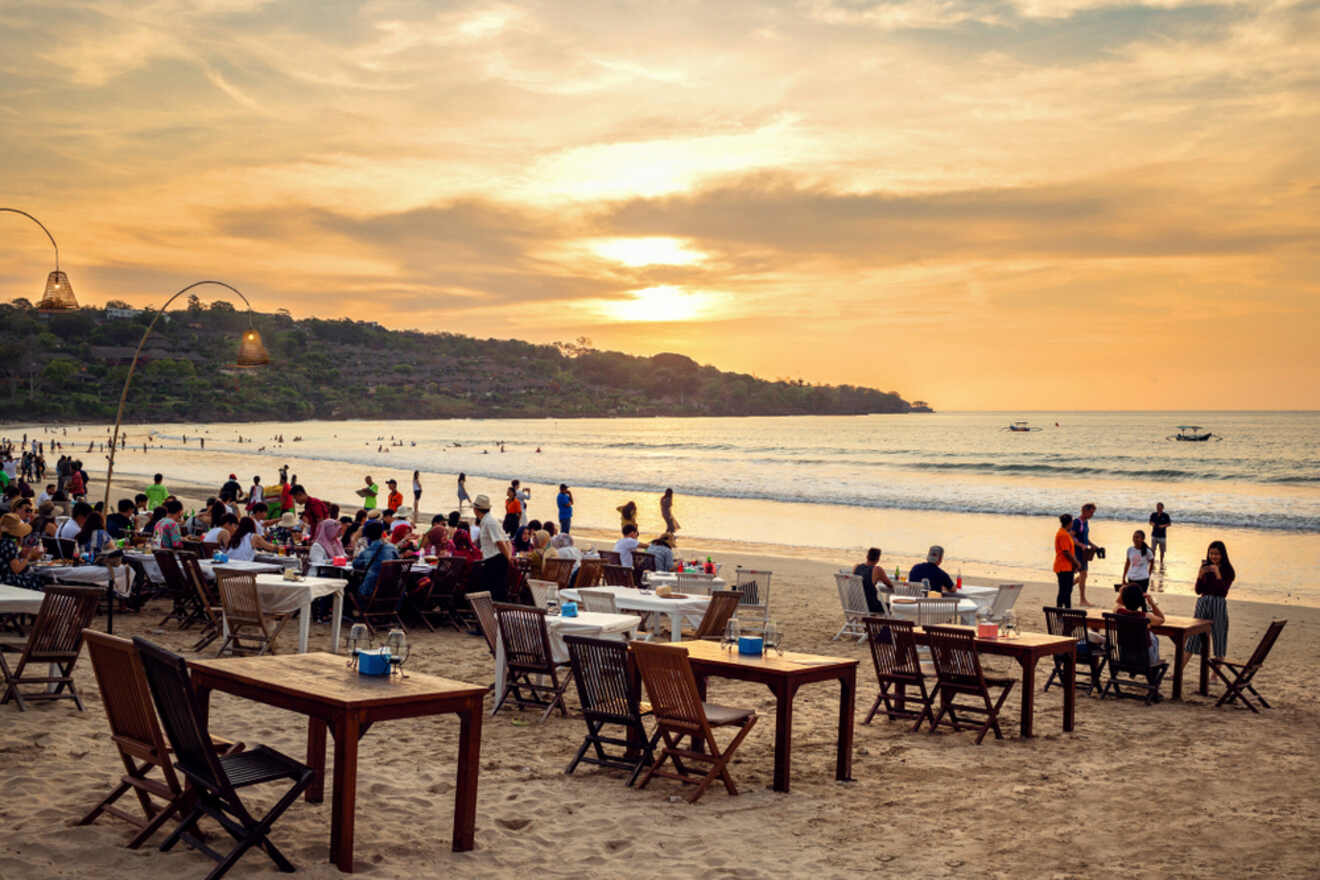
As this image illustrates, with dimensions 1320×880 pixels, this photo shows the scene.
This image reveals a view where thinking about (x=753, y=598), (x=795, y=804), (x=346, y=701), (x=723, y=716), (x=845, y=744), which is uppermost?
(x=346, y=701)

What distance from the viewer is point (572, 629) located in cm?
863

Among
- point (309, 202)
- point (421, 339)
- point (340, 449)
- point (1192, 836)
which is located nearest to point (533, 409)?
point (421, 339)

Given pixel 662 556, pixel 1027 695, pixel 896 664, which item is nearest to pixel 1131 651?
pixel 1027 695

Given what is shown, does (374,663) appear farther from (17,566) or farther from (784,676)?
(17,566)

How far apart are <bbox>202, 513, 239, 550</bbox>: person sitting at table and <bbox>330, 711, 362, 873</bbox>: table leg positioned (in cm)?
778

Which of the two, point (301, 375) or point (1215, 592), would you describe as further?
point (301, 375)

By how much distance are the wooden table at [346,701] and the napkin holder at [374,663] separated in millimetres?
39

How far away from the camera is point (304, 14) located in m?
16.0

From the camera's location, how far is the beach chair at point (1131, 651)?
32.2 feet

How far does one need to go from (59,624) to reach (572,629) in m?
3.61

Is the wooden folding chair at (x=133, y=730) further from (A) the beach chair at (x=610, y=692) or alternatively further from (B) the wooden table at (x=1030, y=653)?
(B) the wooden table at (x=1030, y=653)

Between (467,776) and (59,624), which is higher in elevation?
(59,624)

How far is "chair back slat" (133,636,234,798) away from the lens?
4.52m

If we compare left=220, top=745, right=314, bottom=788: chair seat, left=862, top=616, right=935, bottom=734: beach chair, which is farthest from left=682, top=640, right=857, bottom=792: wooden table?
left=220, top=745, right=314, bottom=788: chair seat
